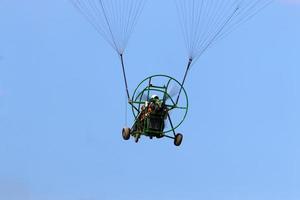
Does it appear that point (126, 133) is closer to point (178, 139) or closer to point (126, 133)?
point (126, 133)

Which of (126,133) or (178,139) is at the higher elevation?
(126,133)

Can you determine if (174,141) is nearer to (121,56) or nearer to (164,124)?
(164,124)

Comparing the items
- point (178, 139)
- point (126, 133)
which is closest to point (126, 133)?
point (126, 133)

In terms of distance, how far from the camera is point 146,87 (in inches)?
2046

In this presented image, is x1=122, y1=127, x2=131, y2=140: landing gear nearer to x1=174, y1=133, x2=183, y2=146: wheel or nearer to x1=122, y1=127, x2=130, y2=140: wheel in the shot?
x1=122, y1=127, x2=130, y2=140: wheel

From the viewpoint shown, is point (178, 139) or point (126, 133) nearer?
point (178, 139)

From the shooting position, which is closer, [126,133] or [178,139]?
[178,139]

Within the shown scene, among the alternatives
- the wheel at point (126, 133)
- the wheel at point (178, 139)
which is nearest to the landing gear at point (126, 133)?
the wheel at point (126, 133)

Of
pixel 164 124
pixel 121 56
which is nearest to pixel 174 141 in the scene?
pixel 164 124

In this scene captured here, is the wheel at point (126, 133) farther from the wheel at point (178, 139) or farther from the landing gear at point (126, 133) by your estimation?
the wheel at point (178, 139)

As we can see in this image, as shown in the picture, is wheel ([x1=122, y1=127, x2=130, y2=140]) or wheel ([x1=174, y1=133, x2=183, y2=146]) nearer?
wheel ([x1=174, y1=133, x2=183, y2=146])

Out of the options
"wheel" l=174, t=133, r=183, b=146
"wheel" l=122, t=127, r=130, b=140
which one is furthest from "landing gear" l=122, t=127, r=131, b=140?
"wheel" l=174, t=133, r=183, b=146

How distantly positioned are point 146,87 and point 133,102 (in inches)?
34.1

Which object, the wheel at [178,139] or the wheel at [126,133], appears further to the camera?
the wheel at [126,133]
